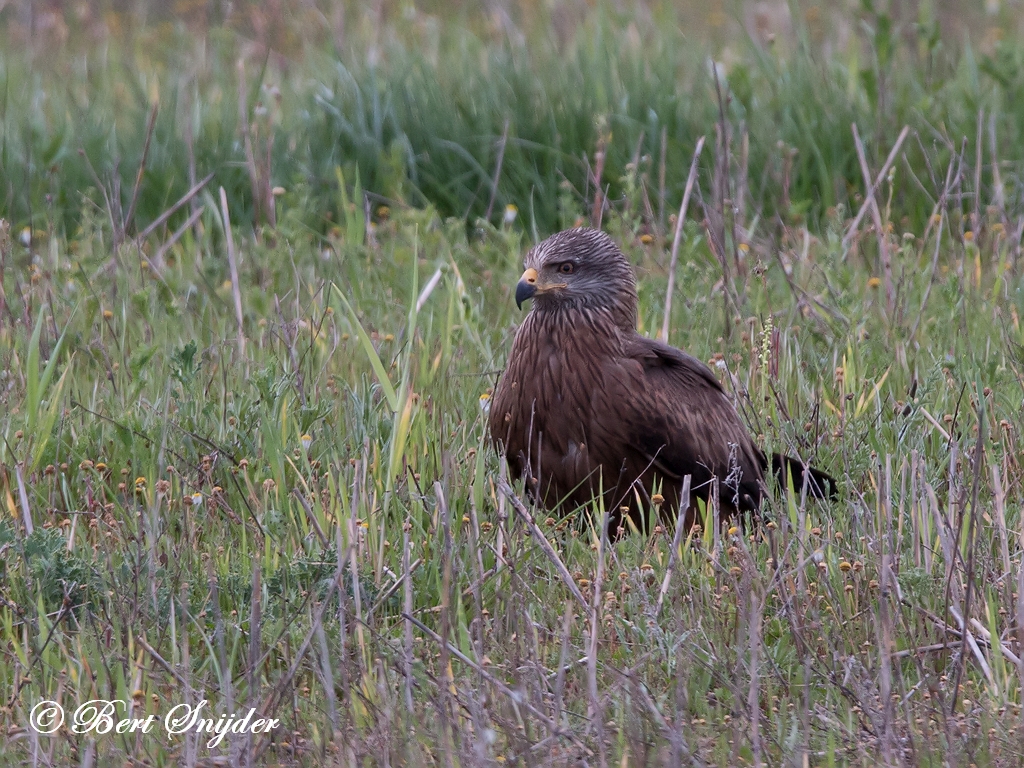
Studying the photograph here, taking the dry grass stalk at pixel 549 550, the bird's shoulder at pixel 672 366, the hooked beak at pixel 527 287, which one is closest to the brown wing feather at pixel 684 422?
the bird's shoulder at pixel 672 366

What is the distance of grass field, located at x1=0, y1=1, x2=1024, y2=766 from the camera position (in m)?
3.03

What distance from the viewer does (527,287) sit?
182 inches

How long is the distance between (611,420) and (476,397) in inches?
26.3

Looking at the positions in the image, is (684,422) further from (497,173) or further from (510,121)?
(510,121)

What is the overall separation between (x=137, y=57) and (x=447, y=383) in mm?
4914

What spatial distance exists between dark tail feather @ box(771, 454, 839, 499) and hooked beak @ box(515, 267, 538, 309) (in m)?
0.92

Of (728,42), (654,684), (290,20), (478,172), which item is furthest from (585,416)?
(290,20)

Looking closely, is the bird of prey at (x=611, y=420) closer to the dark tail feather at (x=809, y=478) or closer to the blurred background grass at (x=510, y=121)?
the dark tail feather at (x=809, y=478)

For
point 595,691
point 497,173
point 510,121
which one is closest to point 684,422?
point 595,691

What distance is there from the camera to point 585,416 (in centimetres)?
445

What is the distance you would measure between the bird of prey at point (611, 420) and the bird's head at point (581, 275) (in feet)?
0.05

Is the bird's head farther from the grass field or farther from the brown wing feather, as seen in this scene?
the grass field

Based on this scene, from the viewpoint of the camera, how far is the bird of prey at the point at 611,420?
4418 millimetres

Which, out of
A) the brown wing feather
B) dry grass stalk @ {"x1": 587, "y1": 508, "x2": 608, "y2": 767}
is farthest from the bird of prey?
dry grass stalk @ {"x1": 587, "y1": 508, "x2": 608, "y2": 767}
